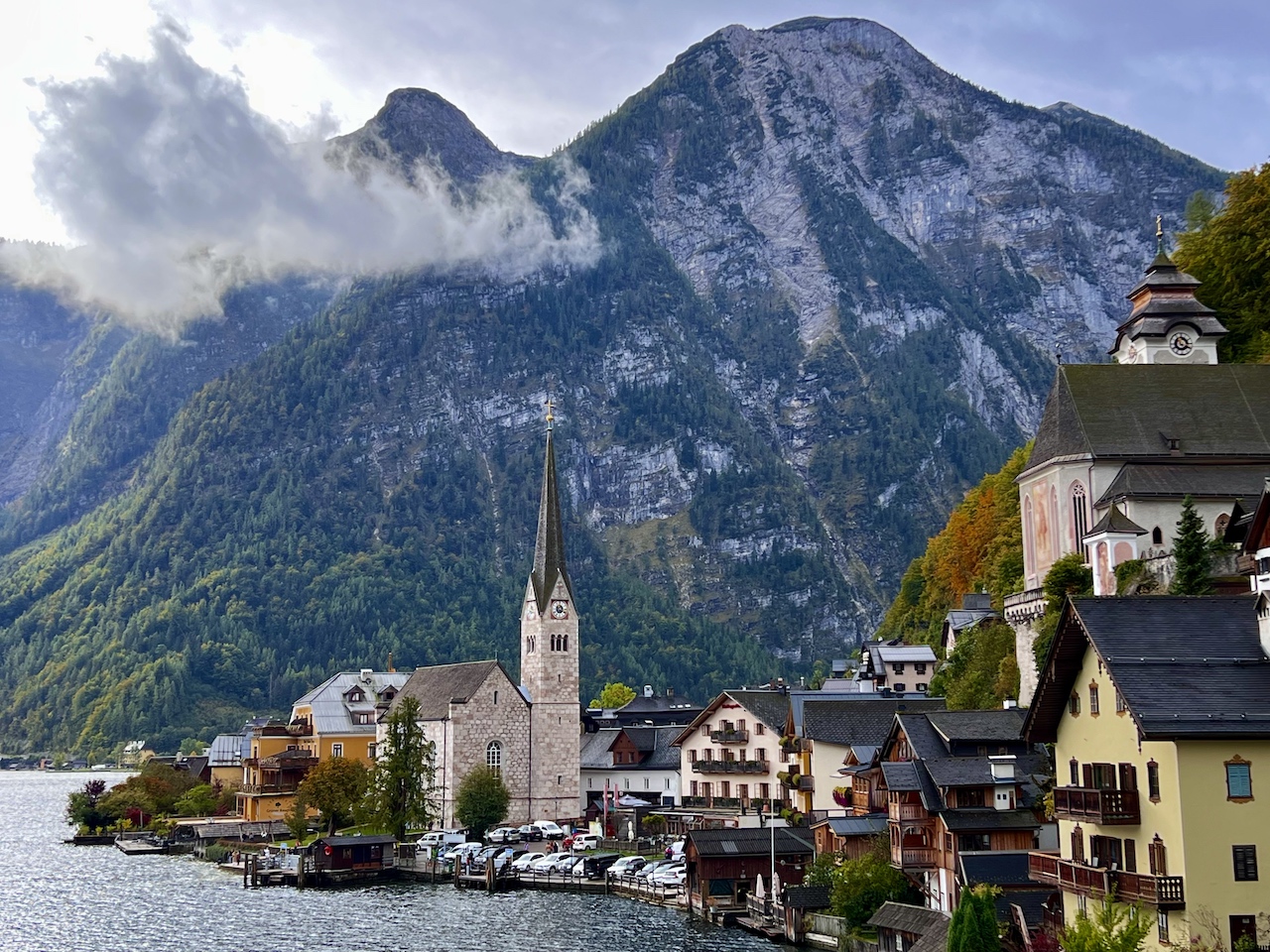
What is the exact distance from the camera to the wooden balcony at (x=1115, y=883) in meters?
39.7

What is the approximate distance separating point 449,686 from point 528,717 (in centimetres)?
832

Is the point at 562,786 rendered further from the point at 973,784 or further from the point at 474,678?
the point at 973,784

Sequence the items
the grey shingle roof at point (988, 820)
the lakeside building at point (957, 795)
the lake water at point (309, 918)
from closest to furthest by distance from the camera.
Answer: the grey shingle roof at point (988, 820) < the lakeside building at point (957, 795) < the lake water at point (309, 918)

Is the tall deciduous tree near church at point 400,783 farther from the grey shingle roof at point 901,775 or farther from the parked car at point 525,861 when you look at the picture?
the grey shingle roof at point 901,775

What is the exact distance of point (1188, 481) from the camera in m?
76.6

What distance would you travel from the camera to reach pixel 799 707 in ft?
348

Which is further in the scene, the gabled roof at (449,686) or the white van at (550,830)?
the gabled roof at (449,686)

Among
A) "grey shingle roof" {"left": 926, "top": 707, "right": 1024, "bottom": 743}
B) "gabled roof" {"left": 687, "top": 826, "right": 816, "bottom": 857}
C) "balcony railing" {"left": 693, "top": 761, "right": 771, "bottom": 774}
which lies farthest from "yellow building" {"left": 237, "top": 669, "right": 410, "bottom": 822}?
"grey shingle roof" {"left": 926, "top": 707, "right": 1024, "bottom": 743}

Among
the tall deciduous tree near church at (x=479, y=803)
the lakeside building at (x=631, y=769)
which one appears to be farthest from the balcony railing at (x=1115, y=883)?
the lakeside building at (x=631, y=769)

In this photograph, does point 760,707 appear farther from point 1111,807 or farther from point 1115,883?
point 1115,883

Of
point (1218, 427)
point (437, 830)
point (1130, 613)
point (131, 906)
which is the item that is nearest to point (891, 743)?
point (1218, 427)

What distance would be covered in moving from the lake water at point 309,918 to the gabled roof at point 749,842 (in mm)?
4387

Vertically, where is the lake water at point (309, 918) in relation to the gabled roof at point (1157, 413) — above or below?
below

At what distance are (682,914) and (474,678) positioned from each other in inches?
1953
